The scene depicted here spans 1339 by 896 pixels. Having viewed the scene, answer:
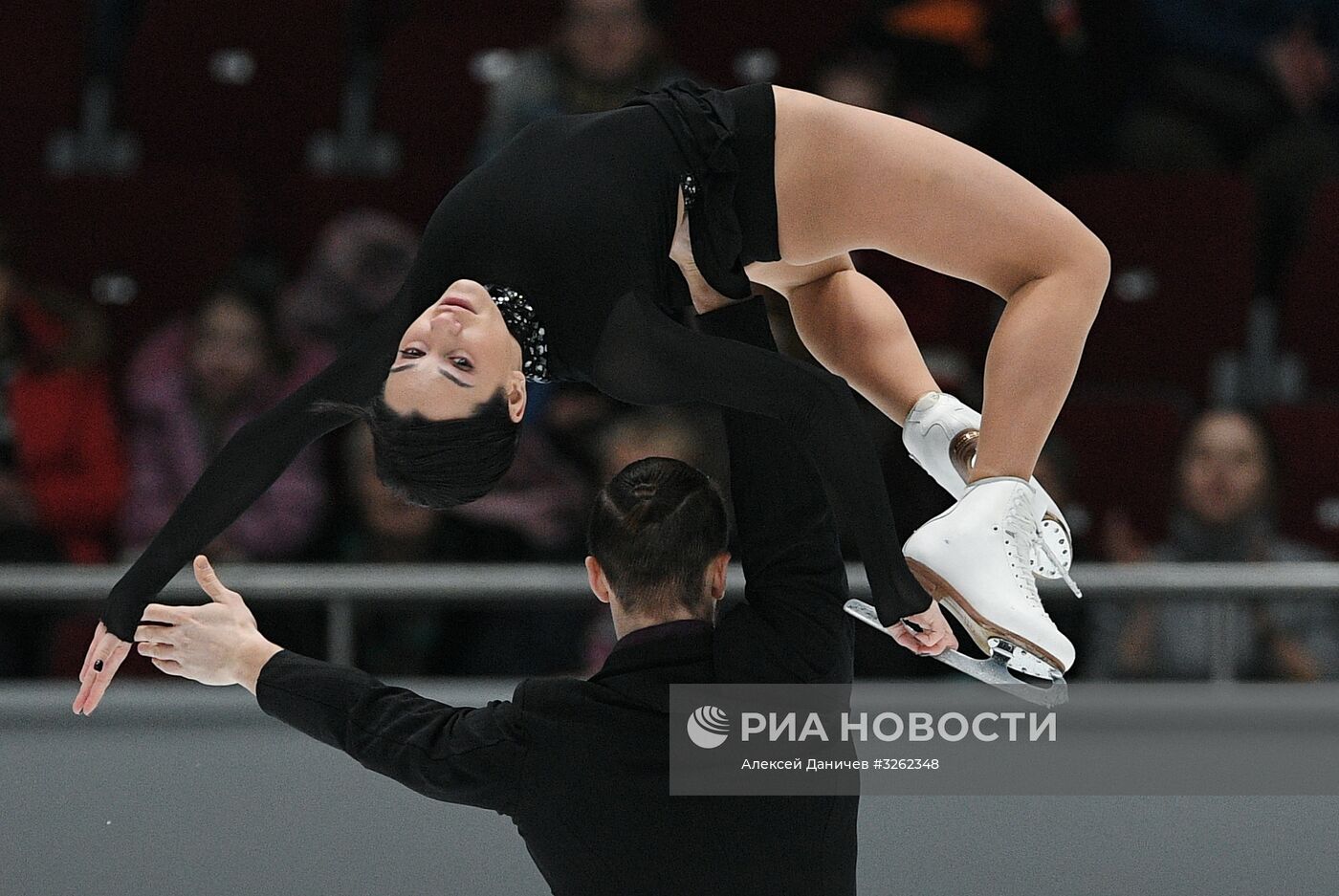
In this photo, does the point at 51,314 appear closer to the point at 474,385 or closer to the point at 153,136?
the point at 153,136

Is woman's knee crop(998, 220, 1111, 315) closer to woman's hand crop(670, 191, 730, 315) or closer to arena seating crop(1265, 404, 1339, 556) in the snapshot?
woman's hand crop(670, 191, 730, 315)

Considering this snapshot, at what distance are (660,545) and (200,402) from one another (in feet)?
6.93

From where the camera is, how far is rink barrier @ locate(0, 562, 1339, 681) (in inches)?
108

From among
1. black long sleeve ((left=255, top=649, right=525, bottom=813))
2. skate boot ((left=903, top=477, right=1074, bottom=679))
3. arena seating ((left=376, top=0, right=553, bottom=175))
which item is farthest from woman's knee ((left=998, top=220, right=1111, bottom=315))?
arena seating ((left=376, top=0, right=553, bottom=175))

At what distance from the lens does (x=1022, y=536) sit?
202cm

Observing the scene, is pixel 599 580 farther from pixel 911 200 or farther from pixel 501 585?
pixel 501 585

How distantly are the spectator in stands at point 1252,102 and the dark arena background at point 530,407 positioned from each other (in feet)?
0.04

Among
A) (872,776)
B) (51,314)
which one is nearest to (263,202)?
(51,314)

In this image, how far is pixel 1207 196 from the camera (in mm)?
4117

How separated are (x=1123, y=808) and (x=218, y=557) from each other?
196 centimetres

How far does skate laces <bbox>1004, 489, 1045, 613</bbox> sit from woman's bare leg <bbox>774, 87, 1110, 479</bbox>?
5 cm

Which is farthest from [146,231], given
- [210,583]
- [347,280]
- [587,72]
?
[210,583]

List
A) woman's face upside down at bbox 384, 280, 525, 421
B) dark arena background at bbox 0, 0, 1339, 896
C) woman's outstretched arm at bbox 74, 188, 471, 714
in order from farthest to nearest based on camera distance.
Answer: dark arena background at bbox 0, 0, 1339, 896 → woman's outstretched arm at bbox 74, 188, 471, 714 → woman's face upside down at bbox 384, 280, 525, 421

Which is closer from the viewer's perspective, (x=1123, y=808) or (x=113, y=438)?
(x=1123, y=808)
